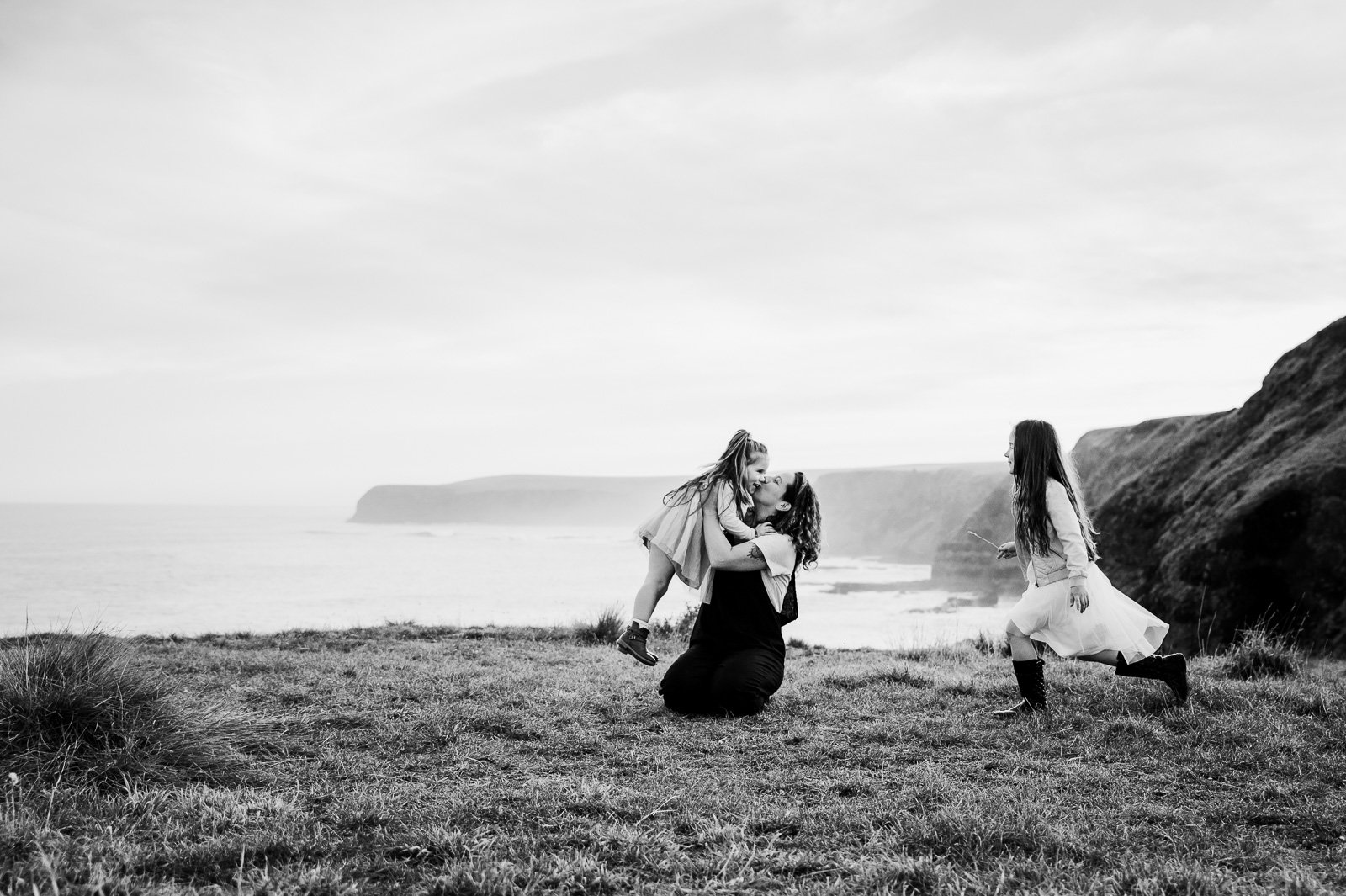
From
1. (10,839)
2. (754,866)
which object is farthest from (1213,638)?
(10,839)

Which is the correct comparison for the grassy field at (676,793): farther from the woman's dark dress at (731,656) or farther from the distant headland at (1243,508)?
the distant headland at (1243,508)

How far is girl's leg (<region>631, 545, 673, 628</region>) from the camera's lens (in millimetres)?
6996

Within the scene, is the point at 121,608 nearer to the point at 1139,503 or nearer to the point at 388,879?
the point at 1139,503

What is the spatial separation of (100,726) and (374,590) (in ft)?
105

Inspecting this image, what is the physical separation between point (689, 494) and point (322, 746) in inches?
124

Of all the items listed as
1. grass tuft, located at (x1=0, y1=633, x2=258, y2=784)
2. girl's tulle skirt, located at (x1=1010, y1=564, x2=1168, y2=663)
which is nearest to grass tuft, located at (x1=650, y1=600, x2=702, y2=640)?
girl's tulle skirt, located at (x1=1010, y1=564, x2=1168, y2=663)

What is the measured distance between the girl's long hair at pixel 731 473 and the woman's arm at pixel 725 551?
17cm

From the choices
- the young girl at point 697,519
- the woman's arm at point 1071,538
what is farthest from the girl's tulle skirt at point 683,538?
the woman's arm at point 1071,538

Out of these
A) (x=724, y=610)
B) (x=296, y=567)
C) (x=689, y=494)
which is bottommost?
(x=296, y=567)

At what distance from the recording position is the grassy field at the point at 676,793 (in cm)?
323

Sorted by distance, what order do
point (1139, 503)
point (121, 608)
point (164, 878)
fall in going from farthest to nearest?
1. point (121, 608)
2. point (1139, 503)
3. point (164, 878)

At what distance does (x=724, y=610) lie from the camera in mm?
7262

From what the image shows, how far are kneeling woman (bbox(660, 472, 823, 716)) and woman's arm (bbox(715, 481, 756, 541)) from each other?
7 centimetres

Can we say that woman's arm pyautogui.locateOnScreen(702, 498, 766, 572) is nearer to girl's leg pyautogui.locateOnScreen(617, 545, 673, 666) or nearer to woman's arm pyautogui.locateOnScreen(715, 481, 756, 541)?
woman's arm pyautogui.locateOnScreen(715, 481, 756, 541)
